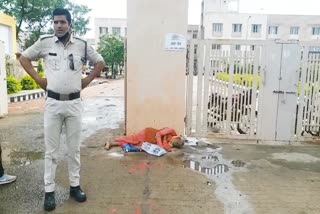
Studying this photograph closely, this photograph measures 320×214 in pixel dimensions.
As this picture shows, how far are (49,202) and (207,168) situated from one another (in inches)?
94.1

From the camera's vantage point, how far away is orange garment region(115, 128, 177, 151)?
6012 mm

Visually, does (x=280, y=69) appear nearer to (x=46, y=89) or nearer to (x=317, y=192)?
(x=317, y=192)

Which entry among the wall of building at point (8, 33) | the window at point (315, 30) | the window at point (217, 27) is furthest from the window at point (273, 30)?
the wall of building at point (8, 33)

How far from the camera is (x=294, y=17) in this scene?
148 ft

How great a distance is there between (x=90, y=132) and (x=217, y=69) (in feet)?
9.91

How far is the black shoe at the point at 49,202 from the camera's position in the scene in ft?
11.5

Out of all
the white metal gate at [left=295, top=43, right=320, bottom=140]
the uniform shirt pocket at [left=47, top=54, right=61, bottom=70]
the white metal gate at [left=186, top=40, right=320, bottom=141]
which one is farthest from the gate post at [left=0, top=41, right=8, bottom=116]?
the white metal gate at [left=295, top=43, right=320, bottom=140]

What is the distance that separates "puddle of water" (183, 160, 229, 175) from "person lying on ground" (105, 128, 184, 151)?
74 cm

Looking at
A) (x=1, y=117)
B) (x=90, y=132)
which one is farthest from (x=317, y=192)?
(x=1, y=117)

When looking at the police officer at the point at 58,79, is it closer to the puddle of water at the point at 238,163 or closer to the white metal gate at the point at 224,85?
the puddle of water at the point at 238,163

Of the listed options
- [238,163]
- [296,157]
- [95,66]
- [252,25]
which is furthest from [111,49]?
[95,66]

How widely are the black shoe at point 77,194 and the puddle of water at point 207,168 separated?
182cm

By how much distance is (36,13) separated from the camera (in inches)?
1024

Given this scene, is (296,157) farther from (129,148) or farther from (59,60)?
(59,60)
